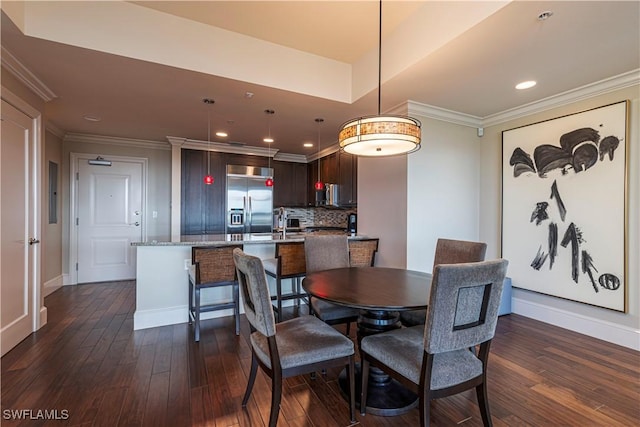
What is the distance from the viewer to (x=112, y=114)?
150 inches

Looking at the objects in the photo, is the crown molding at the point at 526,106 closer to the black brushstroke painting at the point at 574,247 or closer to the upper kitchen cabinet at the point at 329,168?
the black brushstroke painting at the point at 574,247

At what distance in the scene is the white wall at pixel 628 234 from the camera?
8.87ft

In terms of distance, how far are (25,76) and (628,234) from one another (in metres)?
5.78

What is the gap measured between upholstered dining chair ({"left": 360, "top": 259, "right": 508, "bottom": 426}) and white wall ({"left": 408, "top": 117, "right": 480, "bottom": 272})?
1898mm

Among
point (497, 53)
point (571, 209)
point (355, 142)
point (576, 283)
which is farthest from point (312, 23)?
point (576, 283)

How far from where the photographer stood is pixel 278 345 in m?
1.68

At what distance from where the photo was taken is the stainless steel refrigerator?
545 cm

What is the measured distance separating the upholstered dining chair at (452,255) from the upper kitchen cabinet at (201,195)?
4022mm

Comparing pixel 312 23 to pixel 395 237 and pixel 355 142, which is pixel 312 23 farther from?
pixel 395 237

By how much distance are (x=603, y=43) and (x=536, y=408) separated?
8.68 ft

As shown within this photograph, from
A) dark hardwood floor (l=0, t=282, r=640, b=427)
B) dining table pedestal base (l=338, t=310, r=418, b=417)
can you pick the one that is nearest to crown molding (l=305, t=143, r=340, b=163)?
dark hardwood floor (l=0, t=282, r=640, b=427)

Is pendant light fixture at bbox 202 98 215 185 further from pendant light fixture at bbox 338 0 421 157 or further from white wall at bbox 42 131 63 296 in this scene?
white wall at bbox 42 131 63 296

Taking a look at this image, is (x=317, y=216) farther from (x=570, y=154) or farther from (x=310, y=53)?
(x=570, y=154)

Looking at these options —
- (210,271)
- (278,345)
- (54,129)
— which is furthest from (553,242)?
(54,129)
